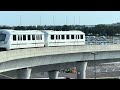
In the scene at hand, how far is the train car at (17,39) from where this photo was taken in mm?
26781

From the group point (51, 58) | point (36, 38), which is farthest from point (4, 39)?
point (51, 58)

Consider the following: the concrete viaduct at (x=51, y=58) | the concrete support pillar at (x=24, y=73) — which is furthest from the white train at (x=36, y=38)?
the concrete support pillar at (x=24, y=73)

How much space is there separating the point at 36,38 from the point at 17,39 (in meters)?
2.45

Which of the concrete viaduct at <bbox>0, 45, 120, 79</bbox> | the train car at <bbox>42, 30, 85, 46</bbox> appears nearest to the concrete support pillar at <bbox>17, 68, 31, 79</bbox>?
the concrete viaduct at <bbox>0, 45, 120, 79</bbox>

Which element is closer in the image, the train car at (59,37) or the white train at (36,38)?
the white train at (36,38)

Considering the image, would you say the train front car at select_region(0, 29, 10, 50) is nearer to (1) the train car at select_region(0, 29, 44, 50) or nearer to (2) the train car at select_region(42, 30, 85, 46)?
(1) the train car at select_region(0, 29, 44, 50)

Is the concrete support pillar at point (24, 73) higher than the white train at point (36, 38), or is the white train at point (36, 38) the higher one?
the white train at point (36, 38)

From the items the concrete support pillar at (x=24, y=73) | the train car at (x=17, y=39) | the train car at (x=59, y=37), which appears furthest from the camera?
the train car at (x=59, y=37)

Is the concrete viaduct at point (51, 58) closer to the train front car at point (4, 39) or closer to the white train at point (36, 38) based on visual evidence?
the white train at point (36, 38)

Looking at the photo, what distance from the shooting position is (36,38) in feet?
95.8

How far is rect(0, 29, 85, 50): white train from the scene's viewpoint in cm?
2692

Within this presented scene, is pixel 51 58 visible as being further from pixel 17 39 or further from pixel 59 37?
pixel 17 39
